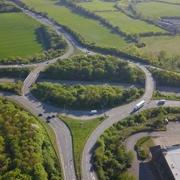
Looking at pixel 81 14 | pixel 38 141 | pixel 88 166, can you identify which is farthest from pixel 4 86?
pixel 81 14

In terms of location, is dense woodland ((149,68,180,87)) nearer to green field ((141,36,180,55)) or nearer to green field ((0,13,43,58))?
green field ((141,36,180,55))

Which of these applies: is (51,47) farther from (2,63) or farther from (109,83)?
(109,83)

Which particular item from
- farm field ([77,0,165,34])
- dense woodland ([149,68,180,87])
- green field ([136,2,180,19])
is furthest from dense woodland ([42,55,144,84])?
green field ([136,2,180,19])

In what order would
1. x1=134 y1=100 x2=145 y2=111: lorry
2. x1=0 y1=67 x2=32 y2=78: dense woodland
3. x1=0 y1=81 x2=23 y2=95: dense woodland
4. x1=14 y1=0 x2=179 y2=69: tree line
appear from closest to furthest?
x1=134 y1=100 x2=145 y2=111: lorry, x1=0 y1=81 x2=23 y2=95: dense woodland, x1=0 y1=67 x2=32 y2=78: dense woodland, x1=14 y1=0 x2=179 y2=69: tree line

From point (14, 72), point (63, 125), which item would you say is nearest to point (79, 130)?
point (63, 125)

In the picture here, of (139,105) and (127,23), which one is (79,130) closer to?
(139,105)

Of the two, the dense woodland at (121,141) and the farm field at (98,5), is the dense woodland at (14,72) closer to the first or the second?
the dense woodland at (121,141)
